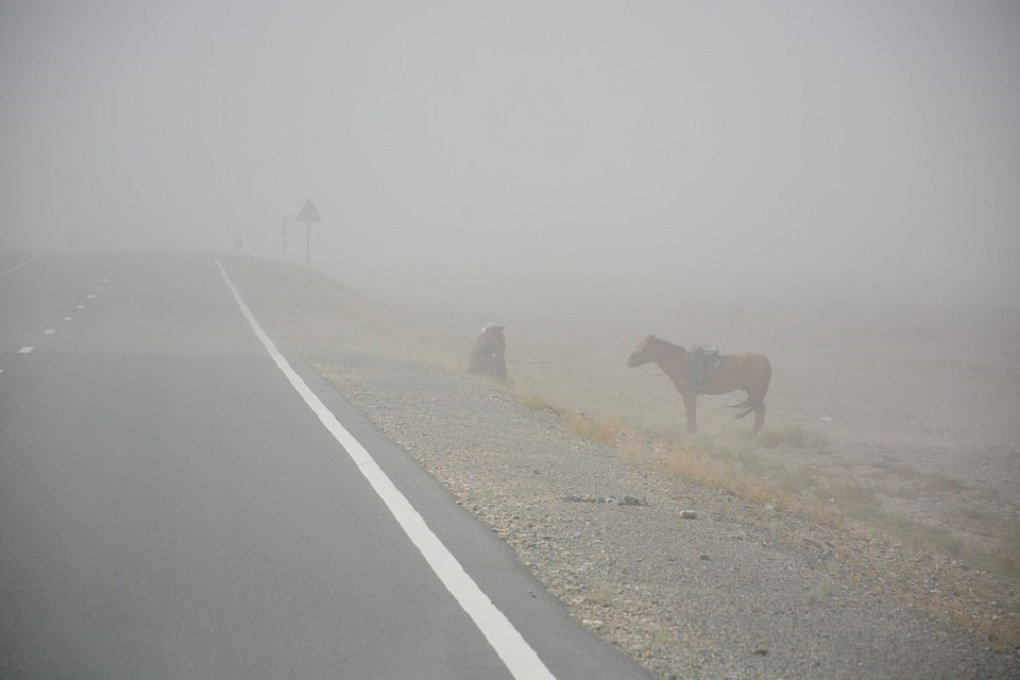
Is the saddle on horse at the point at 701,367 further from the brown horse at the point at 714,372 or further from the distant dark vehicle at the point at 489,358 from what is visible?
the distant dark vehicle at the point at 489,358

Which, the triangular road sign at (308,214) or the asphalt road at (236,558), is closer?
the asphalt road at (236,558)

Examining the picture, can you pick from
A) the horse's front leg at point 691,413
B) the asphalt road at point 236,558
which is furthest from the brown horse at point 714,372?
the asphalt road at point 236,558

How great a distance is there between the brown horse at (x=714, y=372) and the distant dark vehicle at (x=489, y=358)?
2501 mm

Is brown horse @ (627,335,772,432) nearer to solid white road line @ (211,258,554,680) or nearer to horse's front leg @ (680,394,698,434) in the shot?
horse's front leg @ (680,394,698,434)

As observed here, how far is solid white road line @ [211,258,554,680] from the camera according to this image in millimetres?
5305

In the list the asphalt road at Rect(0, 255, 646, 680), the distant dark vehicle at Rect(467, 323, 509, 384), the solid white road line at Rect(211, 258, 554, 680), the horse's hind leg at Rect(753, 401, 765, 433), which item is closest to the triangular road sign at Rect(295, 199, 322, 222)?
the distant dark vehicle at Rect(467, 323, 509, 384)

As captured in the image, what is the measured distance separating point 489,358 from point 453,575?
14.1 metres

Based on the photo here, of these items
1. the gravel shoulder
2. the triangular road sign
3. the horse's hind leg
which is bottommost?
the horse's hind leg

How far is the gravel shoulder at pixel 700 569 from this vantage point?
5.82 meters

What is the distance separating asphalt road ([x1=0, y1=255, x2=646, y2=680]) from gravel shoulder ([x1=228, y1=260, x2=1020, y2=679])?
0.36 metres

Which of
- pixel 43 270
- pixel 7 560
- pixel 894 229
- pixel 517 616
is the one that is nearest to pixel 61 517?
pixel 7 560

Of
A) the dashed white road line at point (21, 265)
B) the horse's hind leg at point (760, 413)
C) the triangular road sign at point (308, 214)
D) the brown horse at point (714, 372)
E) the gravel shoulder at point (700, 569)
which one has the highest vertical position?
the triangular road sign at point (308, 214)

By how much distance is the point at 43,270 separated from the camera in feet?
139

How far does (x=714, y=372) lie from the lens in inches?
814
